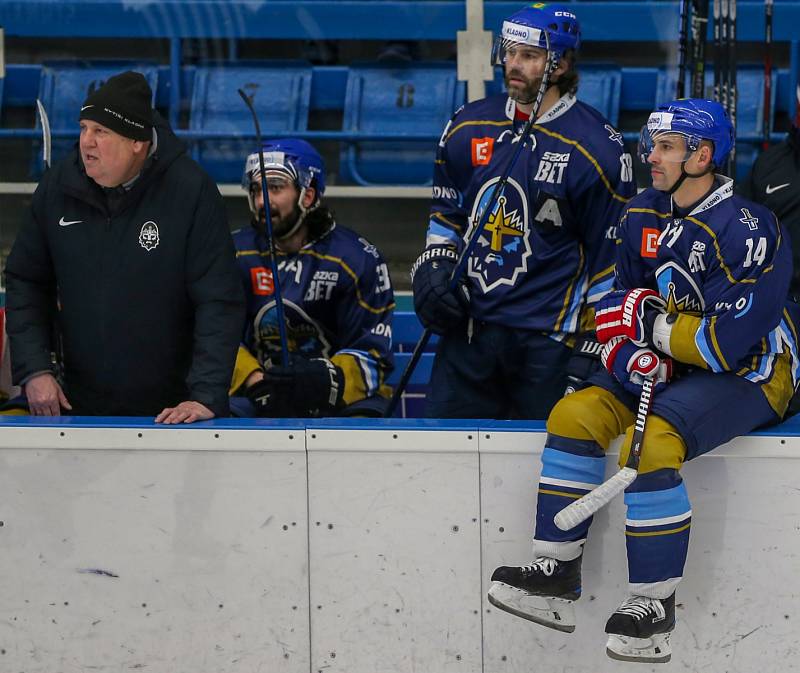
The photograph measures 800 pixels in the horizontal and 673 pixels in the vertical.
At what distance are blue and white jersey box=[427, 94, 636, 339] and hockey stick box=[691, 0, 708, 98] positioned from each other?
73 centimetres

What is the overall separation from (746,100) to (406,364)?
162 cm

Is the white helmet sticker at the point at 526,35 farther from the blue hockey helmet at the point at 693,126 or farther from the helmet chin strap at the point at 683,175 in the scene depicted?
the helmet chin strap at the point at 683,175

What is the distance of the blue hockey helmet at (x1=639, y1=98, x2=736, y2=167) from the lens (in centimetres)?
221

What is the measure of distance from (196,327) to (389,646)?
2.34ft

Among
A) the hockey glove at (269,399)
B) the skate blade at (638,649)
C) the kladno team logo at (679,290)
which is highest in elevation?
the kladno team logo at (679,290)

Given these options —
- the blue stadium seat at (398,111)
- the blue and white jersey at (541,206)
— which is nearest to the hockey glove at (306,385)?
the blue and white jersey at (541,206)

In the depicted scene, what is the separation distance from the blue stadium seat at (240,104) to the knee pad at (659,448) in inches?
95.2

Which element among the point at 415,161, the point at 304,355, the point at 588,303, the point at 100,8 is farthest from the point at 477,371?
the point at 100,8

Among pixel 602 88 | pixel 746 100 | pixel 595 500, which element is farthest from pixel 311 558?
pixel 746 100

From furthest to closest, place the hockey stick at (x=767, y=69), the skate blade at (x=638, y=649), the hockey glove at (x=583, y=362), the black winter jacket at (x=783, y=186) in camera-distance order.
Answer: the hockey stick at (x=767, y=69) → the black winter jacket at (x=783, y=186) → the hockey glove at (x=583, y=362) → the skate blade at (x=638, y=649)

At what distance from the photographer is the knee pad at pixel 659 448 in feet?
6.82

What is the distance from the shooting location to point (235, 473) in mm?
2342

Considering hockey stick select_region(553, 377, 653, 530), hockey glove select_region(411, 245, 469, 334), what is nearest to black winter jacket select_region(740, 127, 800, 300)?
hockey glove select_region(411, 245, 469, 334)

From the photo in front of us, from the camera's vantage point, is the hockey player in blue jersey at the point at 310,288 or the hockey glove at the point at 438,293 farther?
the hockey player in blue jersey at the point at 310,288
